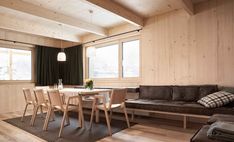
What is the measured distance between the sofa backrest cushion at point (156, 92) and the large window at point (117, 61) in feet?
2.00

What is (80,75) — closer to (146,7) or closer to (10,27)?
(10,27)

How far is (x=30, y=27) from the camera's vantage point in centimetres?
445

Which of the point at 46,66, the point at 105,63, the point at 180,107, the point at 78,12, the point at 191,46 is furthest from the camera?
the point at 46,66

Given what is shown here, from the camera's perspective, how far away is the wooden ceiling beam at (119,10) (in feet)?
10.1

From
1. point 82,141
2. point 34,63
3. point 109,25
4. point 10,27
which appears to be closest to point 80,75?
point 34,63

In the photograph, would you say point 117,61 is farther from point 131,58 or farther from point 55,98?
point 55,98

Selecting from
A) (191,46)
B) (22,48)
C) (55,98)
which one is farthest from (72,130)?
(22,48)

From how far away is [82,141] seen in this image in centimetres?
262

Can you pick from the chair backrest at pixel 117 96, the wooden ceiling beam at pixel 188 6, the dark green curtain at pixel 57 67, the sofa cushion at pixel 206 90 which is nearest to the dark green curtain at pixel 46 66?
the dark green curtain at pixel 57 67

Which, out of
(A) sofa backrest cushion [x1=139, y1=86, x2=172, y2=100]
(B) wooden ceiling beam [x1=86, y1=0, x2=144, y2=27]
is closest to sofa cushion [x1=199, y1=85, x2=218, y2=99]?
(A) sofa backrest cushion [x1=139, y1=86, x2=172, y2=100]

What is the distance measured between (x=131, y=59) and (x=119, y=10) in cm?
155

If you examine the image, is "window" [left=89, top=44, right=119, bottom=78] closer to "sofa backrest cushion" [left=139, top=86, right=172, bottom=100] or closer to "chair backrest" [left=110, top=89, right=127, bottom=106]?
"sofa backrest cushion" [left=139, top=86, right=172, bottom=100]

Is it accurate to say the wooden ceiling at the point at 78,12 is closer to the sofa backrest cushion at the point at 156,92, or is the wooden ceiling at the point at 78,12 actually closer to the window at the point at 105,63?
the window at the point at 105,63

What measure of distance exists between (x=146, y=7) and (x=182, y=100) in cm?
208
